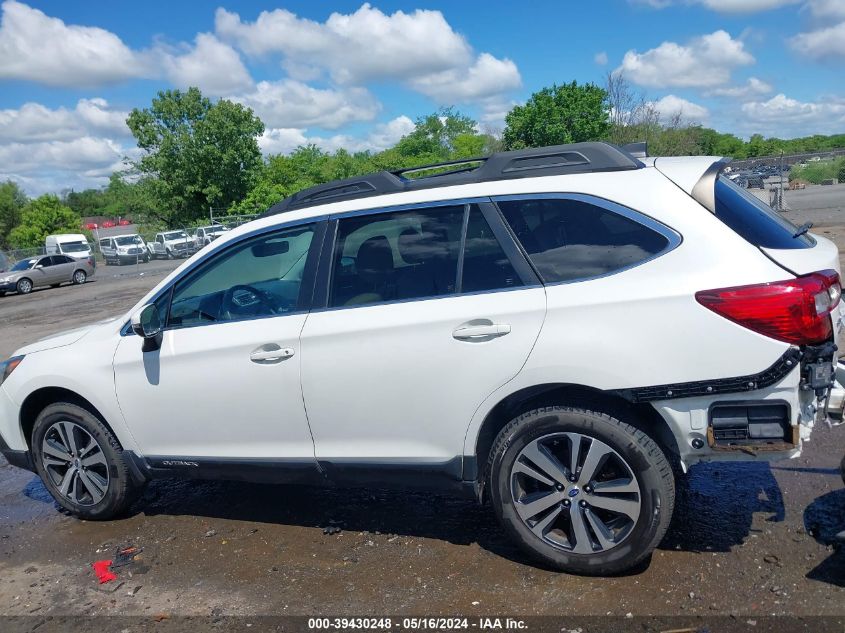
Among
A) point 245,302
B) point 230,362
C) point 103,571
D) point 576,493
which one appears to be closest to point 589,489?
point 576,493

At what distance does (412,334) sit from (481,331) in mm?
352

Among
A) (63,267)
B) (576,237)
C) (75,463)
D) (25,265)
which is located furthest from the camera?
(63,267)

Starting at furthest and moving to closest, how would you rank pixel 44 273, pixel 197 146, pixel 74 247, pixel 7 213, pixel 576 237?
pixel 7 213, pixel 197 146, pixel 74 247, pixel 44 273, pixel 576 237

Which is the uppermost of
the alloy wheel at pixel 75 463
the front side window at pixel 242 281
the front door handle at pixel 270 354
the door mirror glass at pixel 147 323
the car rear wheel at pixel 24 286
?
the front side window at pixel 242 281

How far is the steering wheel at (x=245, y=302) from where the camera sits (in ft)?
13.1

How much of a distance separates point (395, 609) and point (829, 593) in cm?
190

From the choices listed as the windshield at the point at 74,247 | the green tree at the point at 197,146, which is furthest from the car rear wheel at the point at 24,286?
the green tree at the point at 197,146

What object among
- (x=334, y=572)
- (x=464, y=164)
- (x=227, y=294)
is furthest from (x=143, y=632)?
(x=464, y=164)

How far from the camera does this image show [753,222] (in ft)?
10.7

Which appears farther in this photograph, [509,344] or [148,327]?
[148,327]

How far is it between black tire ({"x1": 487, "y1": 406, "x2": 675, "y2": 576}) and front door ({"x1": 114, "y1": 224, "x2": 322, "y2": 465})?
1083 millimetres

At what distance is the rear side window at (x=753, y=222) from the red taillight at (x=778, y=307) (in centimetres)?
28

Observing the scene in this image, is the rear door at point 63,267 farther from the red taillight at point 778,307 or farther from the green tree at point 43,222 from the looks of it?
the green tree at point 43,222

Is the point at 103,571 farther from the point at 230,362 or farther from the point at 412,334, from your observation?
the point at 412,334
